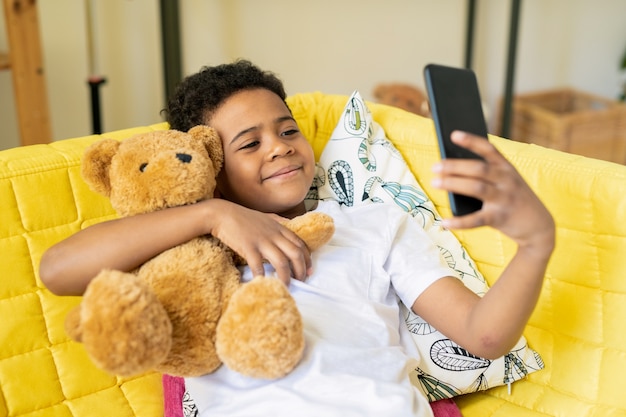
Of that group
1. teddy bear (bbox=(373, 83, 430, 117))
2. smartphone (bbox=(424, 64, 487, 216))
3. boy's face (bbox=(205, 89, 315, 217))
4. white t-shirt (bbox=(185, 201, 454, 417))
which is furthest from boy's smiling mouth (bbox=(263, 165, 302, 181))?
teddy bear (bbox=(373, 83, 430, 117))

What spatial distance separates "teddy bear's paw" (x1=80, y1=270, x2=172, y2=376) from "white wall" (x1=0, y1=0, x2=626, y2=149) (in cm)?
166

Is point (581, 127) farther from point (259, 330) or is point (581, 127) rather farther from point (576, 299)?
point (259, 330)

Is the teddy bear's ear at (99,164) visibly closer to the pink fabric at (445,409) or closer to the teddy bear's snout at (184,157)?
the teddy bear's snout at (184,157)

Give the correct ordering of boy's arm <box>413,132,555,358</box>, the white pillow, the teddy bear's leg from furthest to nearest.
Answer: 1. the white pillow
2. the teddy bear's leg
3. boy's arm <box>413,132,555,358</box>

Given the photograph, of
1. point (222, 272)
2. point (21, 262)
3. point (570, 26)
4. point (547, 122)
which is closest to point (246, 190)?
point (222, 272)

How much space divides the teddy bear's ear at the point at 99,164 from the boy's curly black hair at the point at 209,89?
23cm

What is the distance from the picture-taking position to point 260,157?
1.14 meters

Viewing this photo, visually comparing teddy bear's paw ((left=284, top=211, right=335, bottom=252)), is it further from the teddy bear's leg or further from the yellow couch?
the yellow couch

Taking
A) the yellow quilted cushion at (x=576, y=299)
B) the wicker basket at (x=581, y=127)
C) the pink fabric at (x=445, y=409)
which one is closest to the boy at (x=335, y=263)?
the pink fabric at (x=445, y=409)

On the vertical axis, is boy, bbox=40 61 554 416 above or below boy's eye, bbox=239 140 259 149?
below

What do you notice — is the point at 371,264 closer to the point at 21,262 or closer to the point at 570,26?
the point at 21,262

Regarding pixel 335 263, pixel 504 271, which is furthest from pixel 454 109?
pixel 335 263

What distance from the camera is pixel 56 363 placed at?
1.16 metres

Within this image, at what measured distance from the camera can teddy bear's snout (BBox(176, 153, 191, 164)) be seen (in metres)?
0.95
